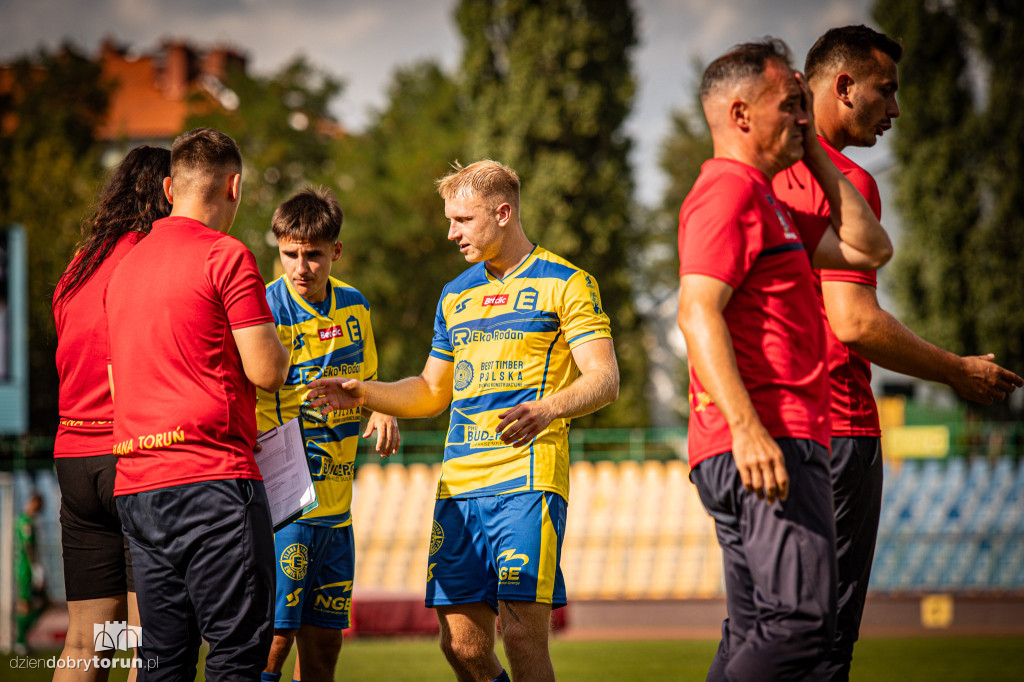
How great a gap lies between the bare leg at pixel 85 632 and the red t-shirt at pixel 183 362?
106 centimetres

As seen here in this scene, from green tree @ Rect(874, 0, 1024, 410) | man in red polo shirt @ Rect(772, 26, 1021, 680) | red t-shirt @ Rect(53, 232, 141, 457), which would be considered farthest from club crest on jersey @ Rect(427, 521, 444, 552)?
green tree @ Rect(874, 0, 1024, 410)

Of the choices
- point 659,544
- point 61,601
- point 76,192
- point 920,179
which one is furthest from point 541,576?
point 76,192

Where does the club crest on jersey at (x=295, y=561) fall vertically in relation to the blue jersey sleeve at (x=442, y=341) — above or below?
below

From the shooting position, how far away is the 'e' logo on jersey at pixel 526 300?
4.62 metres

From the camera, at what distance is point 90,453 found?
4355 mm

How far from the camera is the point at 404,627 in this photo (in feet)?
47.3

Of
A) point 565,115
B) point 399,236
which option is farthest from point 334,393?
point 399,236

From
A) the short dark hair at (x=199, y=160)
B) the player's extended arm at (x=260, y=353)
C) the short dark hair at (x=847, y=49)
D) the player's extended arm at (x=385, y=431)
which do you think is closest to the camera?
the player's extended arm at (x=260, y=353)

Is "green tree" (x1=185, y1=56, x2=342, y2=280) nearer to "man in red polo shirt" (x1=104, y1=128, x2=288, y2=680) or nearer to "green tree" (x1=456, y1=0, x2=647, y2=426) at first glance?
"green tree" (x1=456, y1=0, x2=647, y2=426)

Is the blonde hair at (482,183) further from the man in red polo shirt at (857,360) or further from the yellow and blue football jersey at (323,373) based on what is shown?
the man in red polo shirt at (857,360)

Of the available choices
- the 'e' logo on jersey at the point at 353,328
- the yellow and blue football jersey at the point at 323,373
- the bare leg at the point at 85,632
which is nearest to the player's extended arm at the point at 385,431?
the yellow and blue football jersey at the point at 323,373

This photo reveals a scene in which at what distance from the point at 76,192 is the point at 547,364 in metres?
31.4

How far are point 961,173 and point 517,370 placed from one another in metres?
22.5

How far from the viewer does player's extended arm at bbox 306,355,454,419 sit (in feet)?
14.9
